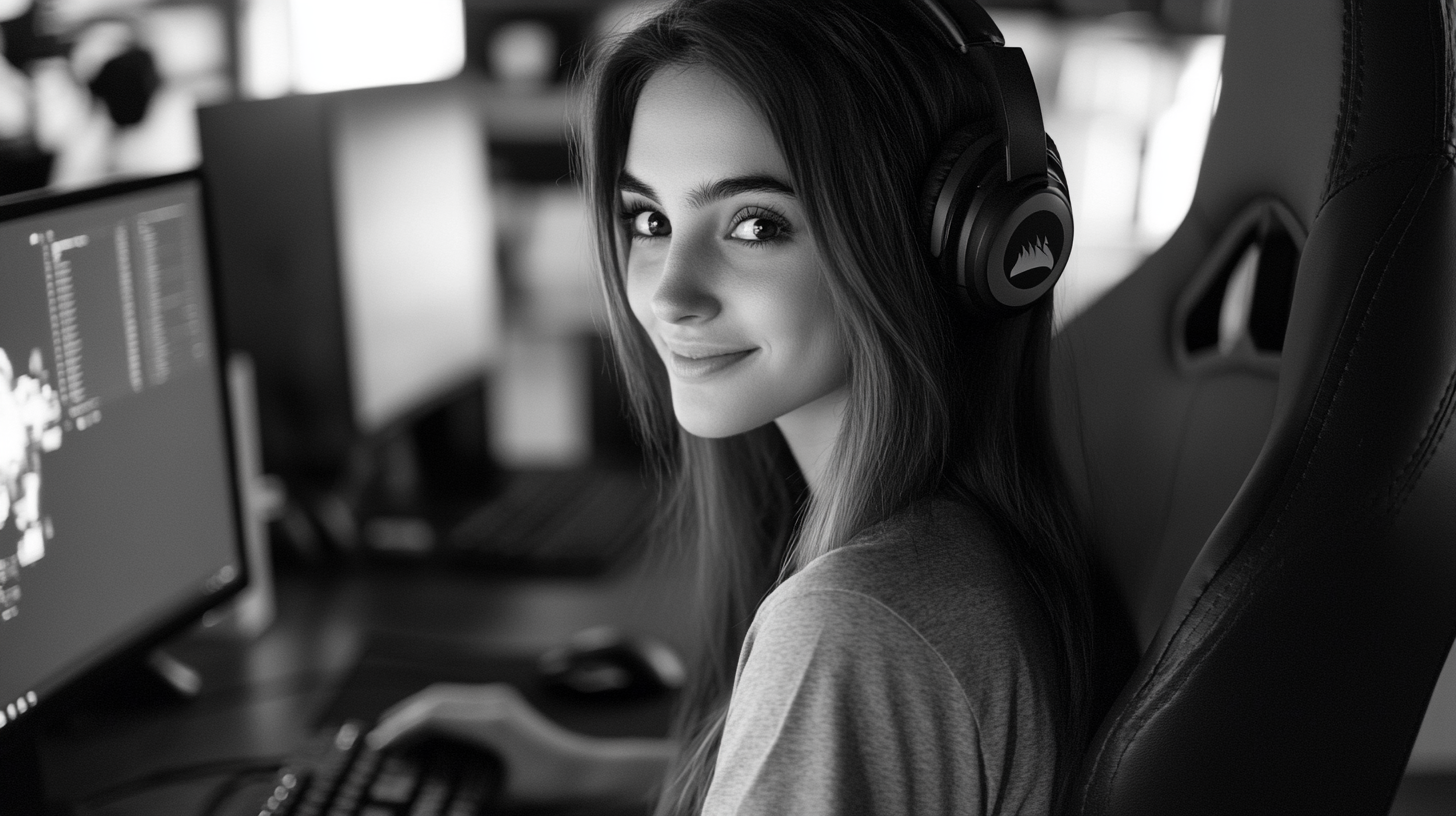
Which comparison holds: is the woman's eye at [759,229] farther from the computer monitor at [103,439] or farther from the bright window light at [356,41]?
the bright window light at [356,41]

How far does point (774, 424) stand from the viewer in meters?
1.03

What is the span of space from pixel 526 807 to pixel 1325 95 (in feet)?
2.48

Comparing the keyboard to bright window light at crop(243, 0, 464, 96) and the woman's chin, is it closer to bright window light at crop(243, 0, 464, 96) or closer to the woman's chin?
the woman's chin

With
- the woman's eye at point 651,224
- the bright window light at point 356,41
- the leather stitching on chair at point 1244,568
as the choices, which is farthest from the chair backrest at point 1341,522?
the bright window light at point 356,41

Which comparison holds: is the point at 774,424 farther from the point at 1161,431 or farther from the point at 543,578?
the point at 543,578

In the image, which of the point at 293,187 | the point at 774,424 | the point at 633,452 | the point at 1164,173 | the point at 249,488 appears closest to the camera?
the point at 774,424

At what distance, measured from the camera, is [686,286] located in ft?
2.59

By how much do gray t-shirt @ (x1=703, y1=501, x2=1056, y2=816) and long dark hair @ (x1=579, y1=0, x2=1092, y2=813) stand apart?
4 centimetres

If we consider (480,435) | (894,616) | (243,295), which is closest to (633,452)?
(480,435)

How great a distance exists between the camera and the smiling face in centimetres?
76

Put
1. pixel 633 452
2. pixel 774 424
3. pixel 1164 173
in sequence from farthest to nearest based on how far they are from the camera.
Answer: pixel 1164 173
pixel 633 452
pixel 774 424

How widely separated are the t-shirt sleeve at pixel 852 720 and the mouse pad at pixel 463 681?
19.5 inches

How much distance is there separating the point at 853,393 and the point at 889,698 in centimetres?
21

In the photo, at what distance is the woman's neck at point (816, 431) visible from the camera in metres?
0.84
